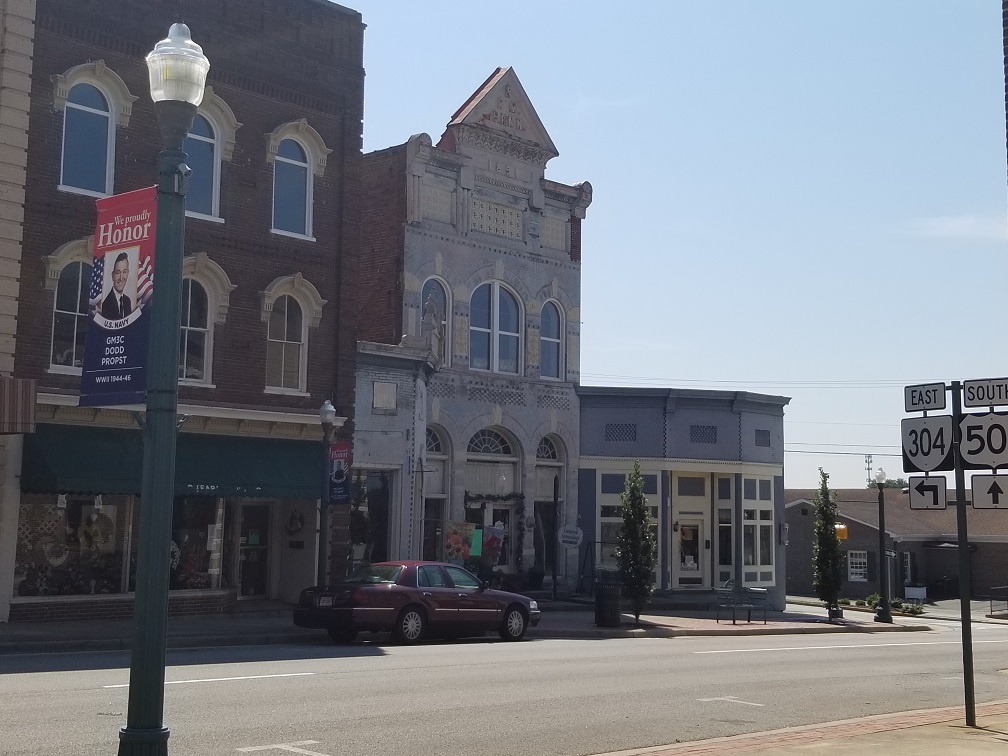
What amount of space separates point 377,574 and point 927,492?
10.7m

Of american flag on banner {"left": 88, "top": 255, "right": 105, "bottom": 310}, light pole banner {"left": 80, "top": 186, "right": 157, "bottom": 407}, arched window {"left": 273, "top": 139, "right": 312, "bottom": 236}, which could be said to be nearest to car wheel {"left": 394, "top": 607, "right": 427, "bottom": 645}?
arched window {"left": 273, "top": 139, "right": 312, "bottom": 236}

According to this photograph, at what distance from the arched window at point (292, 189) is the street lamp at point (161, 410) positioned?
59.4 ft

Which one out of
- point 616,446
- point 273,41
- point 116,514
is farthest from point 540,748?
point 616,446

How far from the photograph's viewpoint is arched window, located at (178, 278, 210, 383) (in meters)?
23.1

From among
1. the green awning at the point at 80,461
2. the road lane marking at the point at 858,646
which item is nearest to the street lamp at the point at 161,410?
the green awning at the point at 80,461

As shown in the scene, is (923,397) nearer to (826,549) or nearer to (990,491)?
(990,491)

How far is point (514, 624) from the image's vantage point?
2122 cm

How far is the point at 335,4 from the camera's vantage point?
25.8 metres

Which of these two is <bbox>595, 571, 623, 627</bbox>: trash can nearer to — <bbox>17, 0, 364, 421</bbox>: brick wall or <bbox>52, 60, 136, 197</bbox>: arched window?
<bbox>17, 0, 364, 421</bbox>: brick wall

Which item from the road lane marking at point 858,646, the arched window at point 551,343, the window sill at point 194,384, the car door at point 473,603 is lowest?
the road lane marking at point 858,646

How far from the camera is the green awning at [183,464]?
2053 centimetres

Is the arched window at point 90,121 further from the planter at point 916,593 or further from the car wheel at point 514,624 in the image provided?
the planter at point 916,593

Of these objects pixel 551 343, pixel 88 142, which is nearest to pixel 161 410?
pixel 88 142

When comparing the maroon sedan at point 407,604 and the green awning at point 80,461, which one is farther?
the green awning at point 80,461
